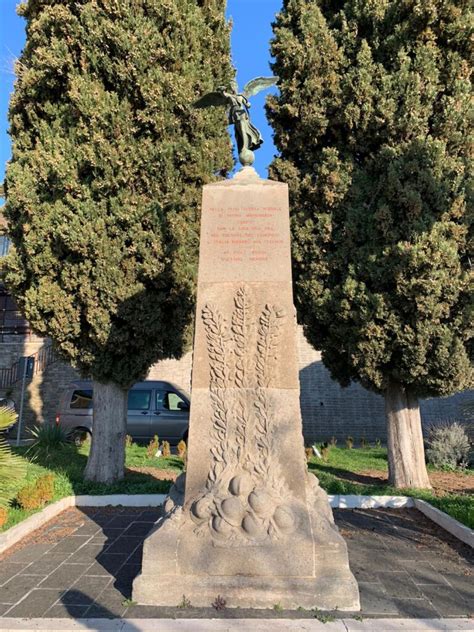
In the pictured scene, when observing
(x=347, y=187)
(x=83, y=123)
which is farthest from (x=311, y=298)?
(x=83, y=123)

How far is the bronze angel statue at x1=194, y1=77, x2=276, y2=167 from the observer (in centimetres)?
526

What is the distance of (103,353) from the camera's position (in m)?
7.32

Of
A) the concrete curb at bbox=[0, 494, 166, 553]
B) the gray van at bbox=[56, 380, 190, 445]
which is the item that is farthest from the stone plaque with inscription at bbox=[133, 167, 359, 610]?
the gray van at bbox=[56, 380, 190, 445]

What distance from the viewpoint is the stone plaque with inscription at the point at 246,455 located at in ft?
12.0

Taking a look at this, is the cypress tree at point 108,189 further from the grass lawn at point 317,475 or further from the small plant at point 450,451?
the small plant at point 450,451

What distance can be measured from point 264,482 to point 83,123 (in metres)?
6.03

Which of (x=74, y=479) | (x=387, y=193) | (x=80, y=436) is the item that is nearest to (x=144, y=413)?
(x=80, y=436)

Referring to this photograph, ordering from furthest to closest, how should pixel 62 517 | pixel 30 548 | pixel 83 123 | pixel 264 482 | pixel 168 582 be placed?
pixel 83 123
pixel 62 517
pixel 30 548
pixel 264 482
pixel 168 582

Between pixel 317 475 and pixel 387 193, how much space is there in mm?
5005

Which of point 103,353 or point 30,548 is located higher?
point 103,353

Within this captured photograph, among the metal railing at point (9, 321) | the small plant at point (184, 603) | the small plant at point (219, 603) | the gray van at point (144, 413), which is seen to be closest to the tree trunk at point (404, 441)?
the small plant at point (219, 603)

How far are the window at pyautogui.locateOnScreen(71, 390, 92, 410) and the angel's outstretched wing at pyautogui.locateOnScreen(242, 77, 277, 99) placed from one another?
1008cm

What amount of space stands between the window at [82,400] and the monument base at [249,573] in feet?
32.3

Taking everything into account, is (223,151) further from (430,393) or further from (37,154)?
(430,393)
